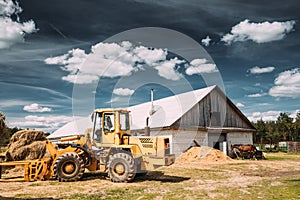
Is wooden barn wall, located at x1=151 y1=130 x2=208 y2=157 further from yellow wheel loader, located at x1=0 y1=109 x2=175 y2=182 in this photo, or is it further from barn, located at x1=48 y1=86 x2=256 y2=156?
Result: yellow wheel loader, located at x1=0 y1=109 x2=175 y2=182

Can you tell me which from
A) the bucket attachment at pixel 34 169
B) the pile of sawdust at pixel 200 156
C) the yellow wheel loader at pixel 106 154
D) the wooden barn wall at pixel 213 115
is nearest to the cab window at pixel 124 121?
the yellow wheel loader at pixel 106 154

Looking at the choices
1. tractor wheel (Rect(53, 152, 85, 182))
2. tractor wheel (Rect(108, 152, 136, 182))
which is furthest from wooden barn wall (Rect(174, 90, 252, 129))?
tractor wheel (Rect(53, 152, 85, 182))

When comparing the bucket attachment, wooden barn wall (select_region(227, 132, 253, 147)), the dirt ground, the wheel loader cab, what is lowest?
the dirt ground

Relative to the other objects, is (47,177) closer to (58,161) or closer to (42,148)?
(58,161)

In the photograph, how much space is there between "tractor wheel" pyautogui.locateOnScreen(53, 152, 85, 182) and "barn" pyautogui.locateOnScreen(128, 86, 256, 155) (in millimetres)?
11596

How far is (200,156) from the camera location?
23.9m

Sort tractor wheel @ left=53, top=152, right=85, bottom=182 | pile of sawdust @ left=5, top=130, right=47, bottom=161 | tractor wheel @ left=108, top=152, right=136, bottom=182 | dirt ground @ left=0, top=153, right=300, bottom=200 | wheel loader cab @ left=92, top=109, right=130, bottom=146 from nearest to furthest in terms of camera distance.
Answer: dirt ground @ left=0, top=153, right=300, bottom=200 < tractor wheel @ left=108, top=152, right=136, bottom=182 < tractor wheel @ left=53, top=152, right=85, bottom=182 < wheel loader cab @ left=92, top=109, right=130, bottom=146 < pile of sawdust @ left=5, top=130, right=47, bottom=161

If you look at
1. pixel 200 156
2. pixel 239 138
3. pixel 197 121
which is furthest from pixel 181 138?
pixel 239 138

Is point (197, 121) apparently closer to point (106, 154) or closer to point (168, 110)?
point (168, 110)

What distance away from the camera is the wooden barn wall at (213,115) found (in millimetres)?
26328

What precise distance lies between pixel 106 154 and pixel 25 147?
5483mm

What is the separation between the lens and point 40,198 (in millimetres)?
9445

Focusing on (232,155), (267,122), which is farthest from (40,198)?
(267,122)

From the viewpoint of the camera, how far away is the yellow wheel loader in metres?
12.7
